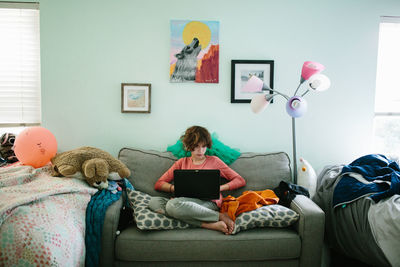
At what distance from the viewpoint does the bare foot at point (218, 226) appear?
165 cm

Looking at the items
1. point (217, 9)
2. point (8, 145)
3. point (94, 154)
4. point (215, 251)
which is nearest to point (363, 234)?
point (215, 251)

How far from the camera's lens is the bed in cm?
157

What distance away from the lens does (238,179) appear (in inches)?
80.4

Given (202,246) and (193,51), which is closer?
(202,246)

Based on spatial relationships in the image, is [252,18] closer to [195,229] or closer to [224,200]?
[224,200]

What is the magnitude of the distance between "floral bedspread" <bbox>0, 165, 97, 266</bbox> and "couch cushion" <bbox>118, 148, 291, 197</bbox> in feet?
1.38

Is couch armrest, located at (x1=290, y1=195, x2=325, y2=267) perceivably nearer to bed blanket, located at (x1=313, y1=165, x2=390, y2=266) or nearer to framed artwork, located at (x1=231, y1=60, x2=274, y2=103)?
bed blanket, located at (x1=313, y1=165, x2=390, y2=266)

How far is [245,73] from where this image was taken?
2.40 meters

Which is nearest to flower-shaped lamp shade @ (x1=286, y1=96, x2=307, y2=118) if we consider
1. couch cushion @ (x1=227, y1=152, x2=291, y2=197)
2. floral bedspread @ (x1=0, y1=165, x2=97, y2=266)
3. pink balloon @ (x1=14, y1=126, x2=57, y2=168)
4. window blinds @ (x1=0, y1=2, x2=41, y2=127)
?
couch cushion @ (x1=227, y1=152, x2=291, y2=197)

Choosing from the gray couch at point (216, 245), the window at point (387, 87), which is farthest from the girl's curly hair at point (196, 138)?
the window at point (387, 87)

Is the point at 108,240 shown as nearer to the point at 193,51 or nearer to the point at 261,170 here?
the point at 261,170

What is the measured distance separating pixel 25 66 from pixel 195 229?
83.0 inches

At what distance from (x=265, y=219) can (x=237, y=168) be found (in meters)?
0.57

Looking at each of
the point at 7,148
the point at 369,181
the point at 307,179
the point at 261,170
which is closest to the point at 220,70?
the point at 261,170
